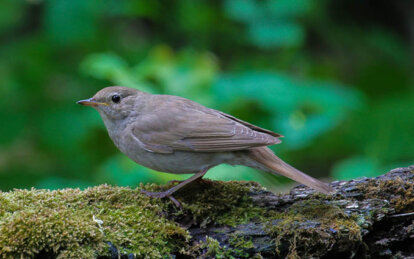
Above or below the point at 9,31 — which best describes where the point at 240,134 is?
below

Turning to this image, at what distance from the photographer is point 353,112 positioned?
7.59m

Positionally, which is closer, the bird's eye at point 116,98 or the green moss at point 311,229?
the green moss at point 311,229

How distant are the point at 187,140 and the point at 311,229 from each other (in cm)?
127

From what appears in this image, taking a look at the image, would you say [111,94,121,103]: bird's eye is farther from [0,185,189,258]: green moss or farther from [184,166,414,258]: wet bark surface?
[184,166,414,258]: wet bark surface

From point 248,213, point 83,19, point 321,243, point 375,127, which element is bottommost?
point 321,243

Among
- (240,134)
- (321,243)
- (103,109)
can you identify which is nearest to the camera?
(321,243)

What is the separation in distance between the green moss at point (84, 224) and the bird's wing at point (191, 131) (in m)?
0.51

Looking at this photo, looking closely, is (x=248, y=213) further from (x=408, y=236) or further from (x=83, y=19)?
(x=83, y=19)

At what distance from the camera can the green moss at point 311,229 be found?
344 centimetres

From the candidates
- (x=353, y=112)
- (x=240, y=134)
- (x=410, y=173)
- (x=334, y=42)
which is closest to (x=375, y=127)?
(x=353, y=112)

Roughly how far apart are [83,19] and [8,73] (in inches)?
59.2

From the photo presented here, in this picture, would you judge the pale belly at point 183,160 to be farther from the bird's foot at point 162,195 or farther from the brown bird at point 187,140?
the bird's foot at point 162,195

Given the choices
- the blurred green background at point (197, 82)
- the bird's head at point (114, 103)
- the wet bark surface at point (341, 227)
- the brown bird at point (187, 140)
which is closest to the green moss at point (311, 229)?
the wet bark surface at point (341, 227)

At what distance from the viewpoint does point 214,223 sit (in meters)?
3.71
